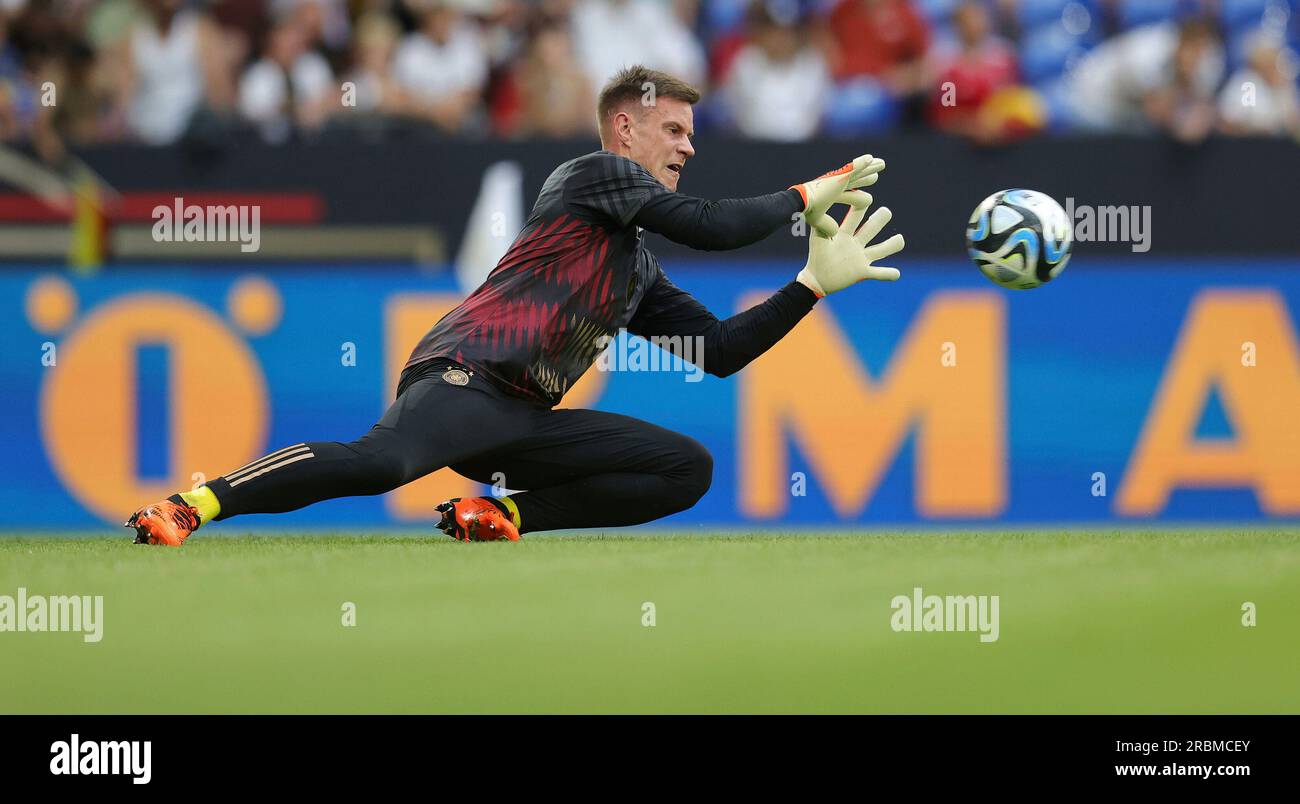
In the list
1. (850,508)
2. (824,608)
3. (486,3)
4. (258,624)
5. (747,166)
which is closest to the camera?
(258,624)

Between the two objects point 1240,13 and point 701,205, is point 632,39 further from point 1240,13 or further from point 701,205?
point 701,205

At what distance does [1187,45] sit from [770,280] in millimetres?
3723

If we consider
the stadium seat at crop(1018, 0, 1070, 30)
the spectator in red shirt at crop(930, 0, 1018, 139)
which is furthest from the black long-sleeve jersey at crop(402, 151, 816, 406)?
the stadium seat at crop(1018, 0, 1070, 30)

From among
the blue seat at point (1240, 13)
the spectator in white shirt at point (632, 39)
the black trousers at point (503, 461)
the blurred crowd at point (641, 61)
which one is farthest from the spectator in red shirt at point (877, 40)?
the black trousers at point (503, 461)

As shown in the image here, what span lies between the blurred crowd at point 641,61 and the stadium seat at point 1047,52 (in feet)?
0.04

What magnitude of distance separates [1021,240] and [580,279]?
1927mm

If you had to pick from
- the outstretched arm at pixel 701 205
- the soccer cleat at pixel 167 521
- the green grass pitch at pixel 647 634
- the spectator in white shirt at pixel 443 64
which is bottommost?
the green grass pitch at pixel 647 634

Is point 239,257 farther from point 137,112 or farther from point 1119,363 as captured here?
point 1119,363

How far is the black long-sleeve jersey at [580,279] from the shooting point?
721 centimetres

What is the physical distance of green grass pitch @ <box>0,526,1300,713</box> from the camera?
479 centimetres

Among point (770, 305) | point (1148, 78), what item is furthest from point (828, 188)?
point (1148, 78)

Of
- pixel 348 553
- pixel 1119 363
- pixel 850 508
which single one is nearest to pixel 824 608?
pixel 348 553

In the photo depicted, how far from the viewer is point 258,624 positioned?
5586 mm

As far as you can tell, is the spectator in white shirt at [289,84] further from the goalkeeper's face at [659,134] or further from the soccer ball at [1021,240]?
the soccer ball at [1021,240]
